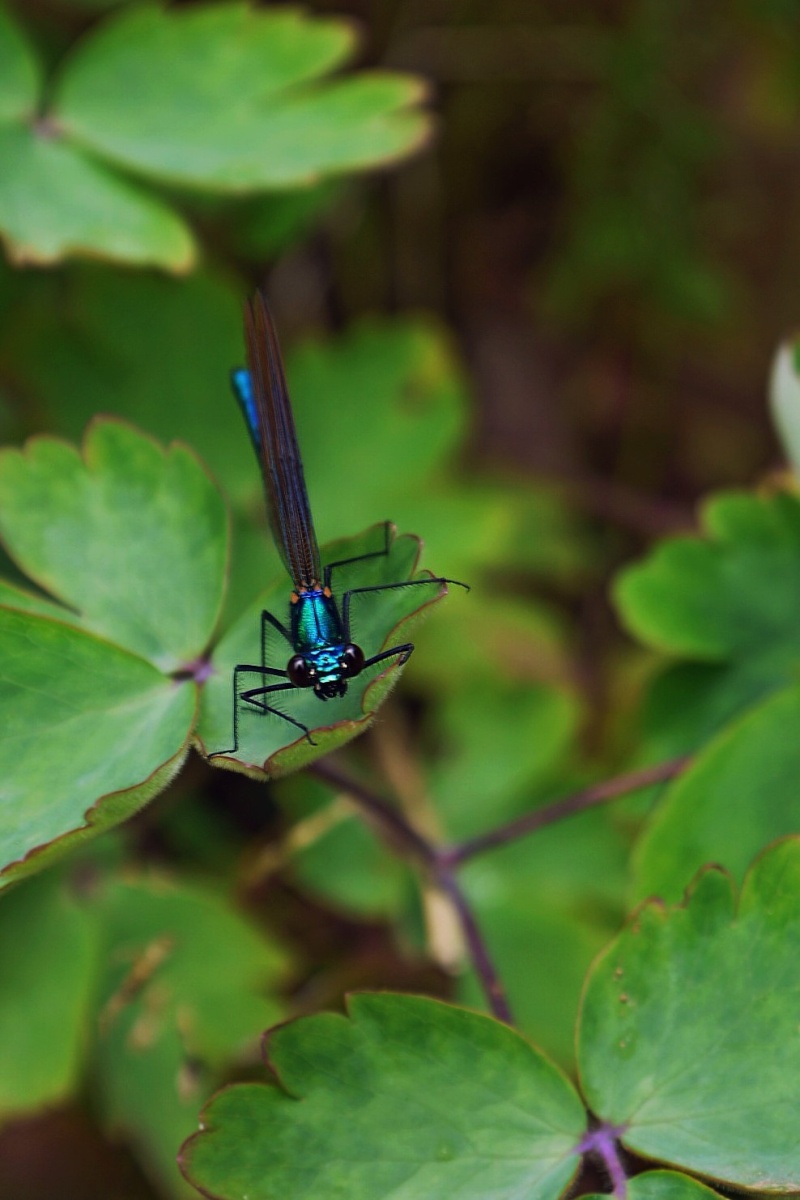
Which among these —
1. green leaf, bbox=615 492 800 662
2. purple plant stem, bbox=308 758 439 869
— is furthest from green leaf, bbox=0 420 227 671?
green leaf, bbox=615 492 800 662

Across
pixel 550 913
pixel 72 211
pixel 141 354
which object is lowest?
pixel 550 913

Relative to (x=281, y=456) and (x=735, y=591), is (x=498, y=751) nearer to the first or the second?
(x=735, y=591)

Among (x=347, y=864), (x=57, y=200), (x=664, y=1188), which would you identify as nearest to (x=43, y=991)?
(x=347, y=864)

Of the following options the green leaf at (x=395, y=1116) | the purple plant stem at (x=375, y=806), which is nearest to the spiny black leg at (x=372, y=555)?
the purple plant stem at (x=375, y=806)

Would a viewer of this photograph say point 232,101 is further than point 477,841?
Yes

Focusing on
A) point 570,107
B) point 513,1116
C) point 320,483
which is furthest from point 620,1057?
point 570,107

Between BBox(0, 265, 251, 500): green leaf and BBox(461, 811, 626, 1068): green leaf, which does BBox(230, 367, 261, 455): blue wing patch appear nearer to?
BBox(0, 265, 251, 500): green leaf

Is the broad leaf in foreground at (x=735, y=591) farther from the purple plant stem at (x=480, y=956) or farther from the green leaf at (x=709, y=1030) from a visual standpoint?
the green leaf at (x=709, y=1030)
